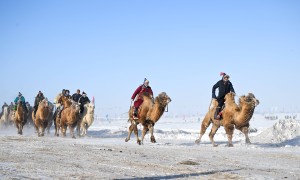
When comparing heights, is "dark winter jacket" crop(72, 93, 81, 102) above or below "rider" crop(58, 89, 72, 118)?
above

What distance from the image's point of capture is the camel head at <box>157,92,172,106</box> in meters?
15.9

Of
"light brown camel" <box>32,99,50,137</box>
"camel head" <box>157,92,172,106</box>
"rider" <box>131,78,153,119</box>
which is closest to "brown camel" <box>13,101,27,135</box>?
"light brown camel" <box>32,99,50,137</box>

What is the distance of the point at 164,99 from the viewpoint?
52.4 ft

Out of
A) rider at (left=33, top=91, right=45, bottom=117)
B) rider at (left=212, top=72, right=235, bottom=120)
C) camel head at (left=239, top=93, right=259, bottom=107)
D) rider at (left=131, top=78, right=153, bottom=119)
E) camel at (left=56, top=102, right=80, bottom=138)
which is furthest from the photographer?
rider at (left=33, top=91, right=45, bottom=117)

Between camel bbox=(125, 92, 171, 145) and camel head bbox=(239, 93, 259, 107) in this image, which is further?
camel bbox=(125, 92, 171, 145)

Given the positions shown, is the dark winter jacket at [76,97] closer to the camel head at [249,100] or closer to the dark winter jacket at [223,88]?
the dark winter jacket at [223,88]

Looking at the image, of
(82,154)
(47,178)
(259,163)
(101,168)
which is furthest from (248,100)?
(47,178)

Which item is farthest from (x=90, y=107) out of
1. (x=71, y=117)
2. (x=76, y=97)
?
(x=71, y=117)

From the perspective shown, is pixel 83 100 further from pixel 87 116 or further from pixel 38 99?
pixel 38 99

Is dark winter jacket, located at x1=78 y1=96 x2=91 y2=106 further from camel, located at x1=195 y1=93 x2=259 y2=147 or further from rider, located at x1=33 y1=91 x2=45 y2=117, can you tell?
camel, located at x1=195 y1=93 x2=259 y2=147

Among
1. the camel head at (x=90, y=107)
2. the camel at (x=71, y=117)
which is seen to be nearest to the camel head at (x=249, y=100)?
the camel at (x=71, y=117)

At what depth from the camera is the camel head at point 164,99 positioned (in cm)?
1591

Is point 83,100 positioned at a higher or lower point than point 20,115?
higher

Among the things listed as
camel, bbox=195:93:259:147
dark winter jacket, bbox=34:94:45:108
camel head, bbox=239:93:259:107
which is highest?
dark winter jacket, bbox=34:94:45:108
